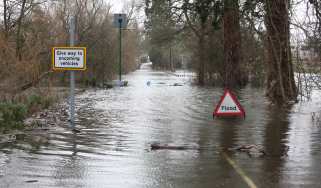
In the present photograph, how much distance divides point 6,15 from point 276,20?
11827 millimetres

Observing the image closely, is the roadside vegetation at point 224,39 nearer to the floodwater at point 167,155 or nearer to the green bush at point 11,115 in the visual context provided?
the floodwater at point 167,155

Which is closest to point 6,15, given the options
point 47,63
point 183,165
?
point 47,63

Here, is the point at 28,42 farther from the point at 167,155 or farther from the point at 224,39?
the point at 224,39

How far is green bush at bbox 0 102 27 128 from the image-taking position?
13641 mm

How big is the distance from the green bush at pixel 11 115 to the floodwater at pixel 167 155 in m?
1.06

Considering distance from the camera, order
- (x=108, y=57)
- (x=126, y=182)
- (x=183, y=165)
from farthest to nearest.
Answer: (x=108, y=57) → (x=183, y=165) → (x=126, y=182)

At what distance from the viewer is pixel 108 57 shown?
4447 centimetres

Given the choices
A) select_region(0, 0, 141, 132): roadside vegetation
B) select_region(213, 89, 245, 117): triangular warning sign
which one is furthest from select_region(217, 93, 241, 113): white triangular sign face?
select_region(0, 0, 141, 132): roadside vegetation

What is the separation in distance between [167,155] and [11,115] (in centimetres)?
551

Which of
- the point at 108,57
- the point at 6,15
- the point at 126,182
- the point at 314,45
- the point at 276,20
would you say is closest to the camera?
the point at 126,182

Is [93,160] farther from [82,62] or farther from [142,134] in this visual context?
[82,62]

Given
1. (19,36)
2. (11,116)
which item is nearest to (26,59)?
(19,36)

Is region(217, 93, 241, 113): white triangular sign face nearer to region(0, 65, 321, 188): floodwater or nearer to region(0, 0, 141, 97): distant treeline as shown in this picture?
region(0, 65, 321, 188): floodwater

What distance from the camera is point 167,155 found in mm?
10172
